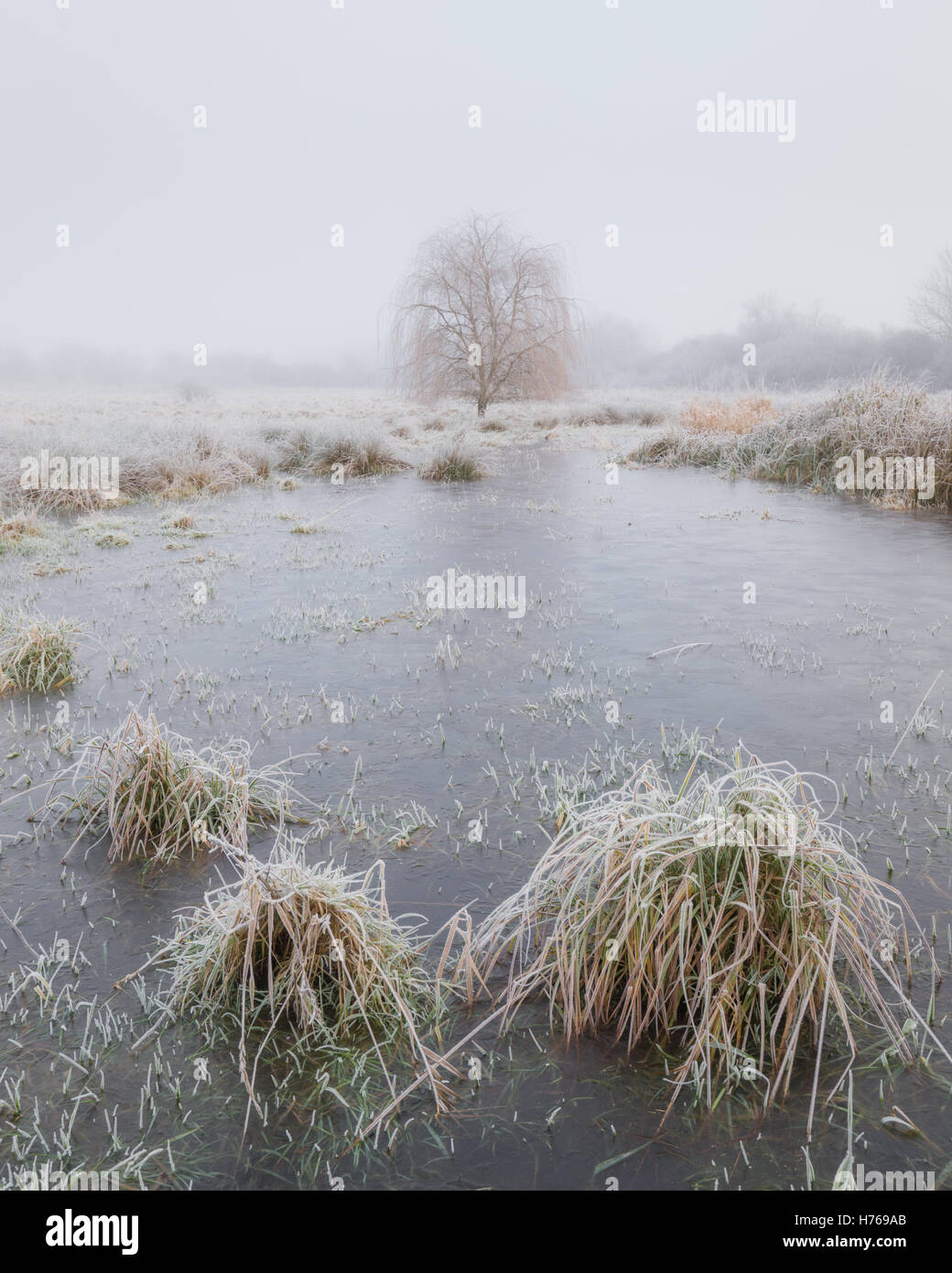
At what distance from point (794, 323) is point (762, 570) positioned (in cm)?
5383

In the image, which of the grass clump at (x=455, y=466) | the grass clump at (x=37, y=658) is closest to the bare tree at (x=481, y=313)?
the grass clump at (x=455, y=466)

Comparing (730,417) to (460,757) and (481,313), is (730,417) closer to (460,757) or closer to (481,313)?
(481,313)

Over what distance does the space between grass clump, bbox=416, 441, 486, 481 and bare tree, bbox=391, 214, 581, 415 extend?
8.43 m

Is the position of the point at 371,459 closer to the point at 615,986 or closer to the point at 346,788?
the point at 346,788

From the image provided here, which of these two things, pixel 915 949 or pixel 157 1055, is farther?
pixel 915 949

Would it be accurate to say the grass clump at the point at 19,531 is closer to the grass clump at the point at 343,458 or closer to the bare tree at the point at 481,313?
the grass clump at the point at 343,458

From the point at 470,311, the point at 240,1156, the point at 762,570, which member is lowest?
the point at 240,1156

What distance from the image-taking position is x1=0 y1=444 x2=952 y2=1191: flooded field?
93.0 inches

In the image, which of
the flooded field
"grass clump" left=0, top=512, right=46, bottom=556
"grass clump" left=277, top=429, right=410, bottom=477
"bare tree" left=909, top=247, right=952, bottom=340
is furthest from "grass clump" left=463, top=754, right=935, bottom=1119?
"bare tree" left=909, top=247, right=952, bottom=340

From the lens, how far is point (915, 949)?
3049mm

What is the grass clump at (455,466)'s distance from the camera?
16578 mm

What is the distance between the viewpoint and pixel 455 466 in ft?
54.5

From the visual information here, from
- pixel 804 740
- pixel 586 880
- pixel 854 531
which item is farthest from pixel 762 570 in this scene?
pixel 586 880

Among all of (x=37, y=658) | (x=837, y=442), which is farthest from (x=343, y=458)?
(x=37, y=658)
